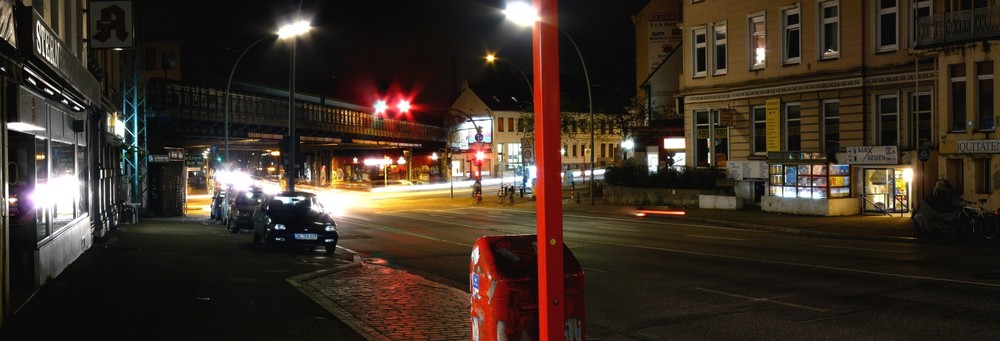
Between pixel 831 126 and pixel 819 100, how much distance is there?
1.10 m

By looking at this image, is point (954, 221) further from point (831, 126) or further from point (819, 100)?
point (819, 100)

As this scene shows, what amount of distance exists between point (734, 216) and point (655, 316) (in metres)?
21.1

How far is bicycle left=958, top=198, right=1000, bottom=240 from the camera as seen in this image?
21.4m

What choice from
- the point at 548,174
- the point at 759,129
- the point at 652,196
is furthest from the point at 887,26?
the point at 548,174

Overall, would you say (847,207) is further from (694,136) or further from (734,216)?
(694,136)

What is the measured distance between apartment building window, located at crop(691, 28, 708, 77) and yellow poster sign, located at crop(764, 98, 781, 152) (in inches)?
197

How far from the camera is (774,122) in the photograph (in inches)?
1362

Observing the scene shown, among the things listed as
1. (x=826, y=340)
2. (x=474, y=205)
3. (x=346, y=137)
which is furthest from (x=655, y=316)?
(x=346, y=137)

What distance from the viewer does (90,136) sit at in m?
23.0

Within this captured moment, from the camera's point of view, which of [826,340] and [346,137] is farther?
[346,137]

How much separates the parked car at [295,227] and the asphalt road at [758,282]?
101 cm

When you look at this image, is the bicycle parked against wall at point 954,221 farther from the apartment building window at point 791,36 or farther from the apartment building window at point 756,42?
the apartment building window at point 756,42

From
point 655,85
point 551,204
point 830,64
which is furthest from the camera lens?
point 655,85

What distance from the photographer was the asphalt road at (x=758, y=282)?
10.3 meters
